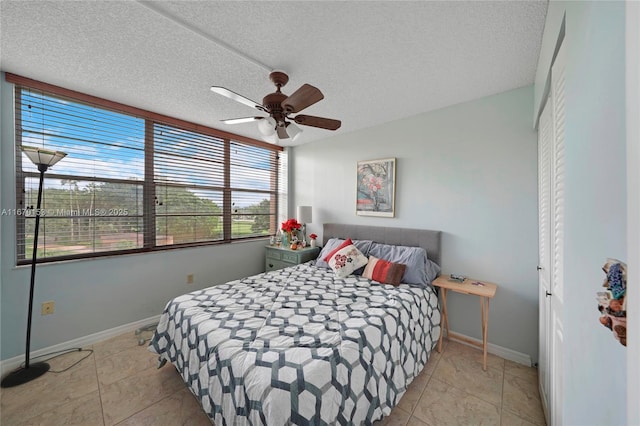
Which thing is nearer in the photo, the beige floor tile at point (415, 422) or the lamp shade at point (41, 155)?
the beige floor tile at point (415, 422)

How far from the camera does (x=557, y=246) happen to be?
1391mm

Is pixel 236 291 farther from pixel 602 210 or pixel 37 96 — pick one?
pixel 37 96

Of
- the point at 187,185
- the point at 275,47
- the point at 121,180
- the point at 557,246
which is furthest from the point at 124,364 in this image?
the point at 557,246

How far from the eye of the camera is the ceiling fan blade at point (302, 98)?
1.59 meters

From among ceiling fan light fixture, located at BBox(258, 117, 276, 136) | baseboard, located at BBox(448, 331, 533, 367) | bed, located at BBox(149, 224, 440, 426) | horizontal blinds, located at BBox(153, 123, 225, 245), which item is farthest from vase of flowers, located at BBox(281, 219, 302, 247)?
baseboard, located at BBox(448, 331, 533, 367)

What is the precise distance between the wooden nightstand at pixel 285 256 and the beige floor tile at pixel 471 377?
80.4 inches

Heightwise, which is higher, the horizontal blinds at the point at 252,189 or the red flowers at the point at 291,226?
the horizontal blinds at the point at 252,189

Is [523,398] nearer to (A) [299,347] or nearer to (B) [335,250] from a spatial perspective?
(A) [299,347]

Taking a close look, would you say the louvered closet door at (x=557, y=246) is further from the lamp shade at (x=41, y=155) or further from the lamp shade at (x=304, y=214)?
the lamp shade at (x=41, y=155)

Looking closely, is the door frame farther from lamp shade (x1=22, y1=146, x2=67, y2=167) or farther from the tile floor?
lamp shade (x1=22, y1=146, x2=67, y2=167)

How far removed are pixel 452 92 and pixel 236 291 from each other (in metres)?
2.76

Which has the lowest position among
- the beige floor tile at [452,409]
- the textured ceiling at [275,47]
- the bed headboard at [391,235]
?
the beige floor tile at [452,409]

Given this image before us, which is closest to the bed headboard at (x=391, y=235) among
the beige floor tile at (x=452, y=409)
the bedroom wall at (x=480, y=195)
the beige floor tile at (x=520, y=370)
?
the bedroom wall at (x=480, y=195)

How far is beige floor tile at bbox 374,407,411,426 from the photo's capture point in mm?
1619
